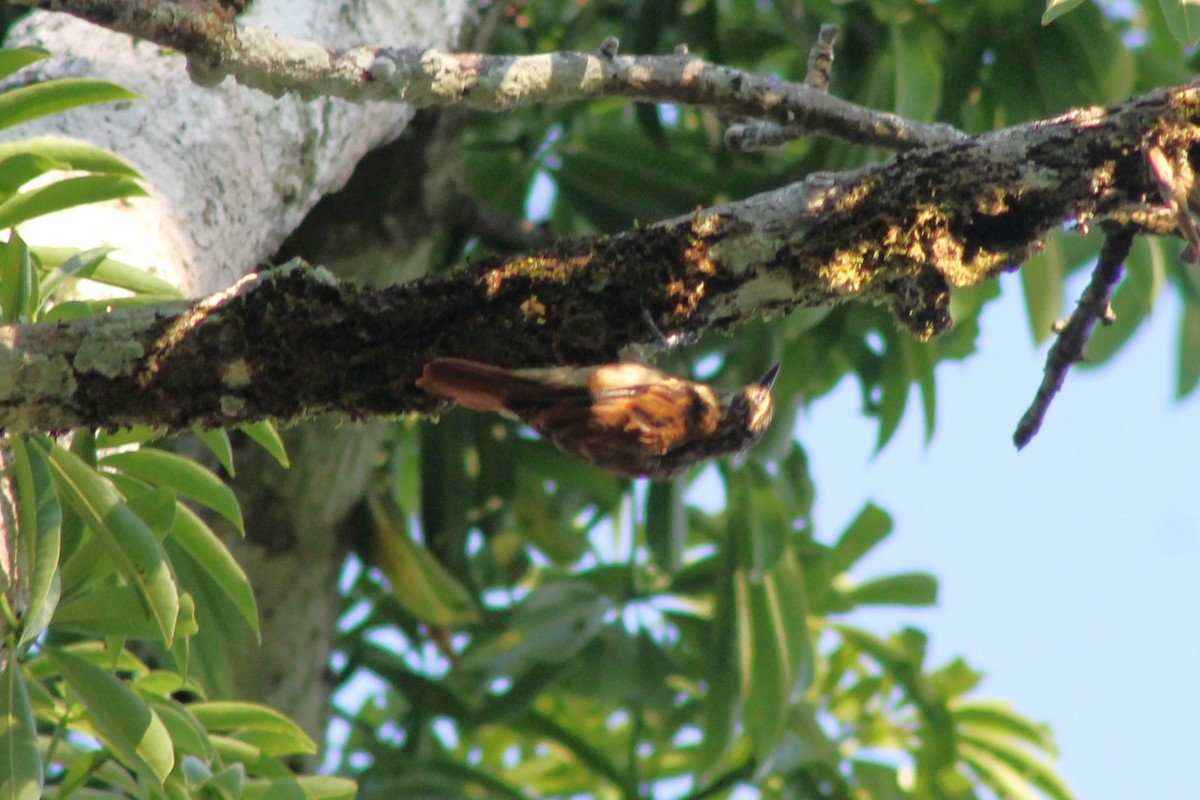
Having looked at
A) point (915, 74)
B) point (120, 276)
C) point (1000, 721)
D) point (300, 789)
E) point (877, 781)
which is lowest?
point (300, 789)

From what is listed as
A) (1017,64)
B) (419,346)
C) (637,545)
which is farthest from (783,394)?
(419,346)

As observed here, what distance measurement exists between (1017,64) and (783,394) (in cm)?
101

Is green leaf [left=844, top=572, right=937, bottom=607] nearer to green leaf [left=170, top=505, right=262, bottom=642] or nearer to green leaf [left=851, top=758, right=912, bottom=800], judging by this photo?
green leaf [left=851, top=758, right=912, bottom=800]

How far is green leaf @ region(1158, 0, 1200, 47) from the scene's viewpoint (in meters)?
1.35

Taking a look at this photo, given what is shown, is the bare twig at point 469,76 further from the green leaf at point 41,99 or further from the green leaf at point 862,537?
the green leaf at point 862,537

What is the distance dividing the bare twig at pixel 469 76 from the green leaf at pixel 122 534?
18.9 inches

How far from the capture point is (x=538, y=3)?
154 inches

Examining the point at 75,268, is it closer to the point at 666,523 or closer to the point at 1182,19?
the point at 1182,19

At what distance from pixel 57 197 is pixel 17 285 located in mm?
254

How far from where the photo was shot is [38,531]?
1.34 metres

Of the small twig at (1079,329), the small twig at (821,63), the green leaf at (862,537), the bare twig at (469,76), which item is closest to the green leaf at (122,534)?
the bare twig at (469,76)

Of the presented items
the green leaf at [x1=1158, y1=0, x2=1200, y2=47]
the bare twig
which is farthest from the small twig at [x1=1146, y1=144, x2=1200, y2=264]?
the bare twig

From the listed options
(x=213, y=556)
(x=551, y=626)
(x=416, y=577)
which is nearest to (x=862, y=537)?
(x=551, y=626)

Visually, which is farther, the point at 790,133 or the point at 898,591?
the point at 898,591
